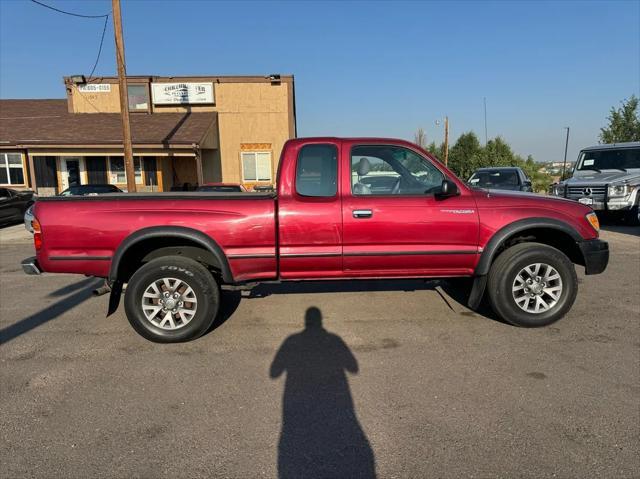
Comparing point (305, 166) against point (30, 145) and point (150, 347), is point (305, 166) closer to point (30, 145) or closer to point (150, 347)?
point (150, 347)

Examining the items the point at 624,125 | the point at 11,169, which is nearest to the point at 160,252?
the point at 11,169

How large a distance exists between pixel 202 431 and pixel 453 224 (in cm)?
293

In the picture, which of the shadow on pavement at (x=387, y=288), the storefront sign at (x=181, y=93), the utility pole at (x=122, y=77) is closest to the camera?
the shadow on pavement at (x=387, y=288)

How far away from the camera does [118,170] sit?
1992cm

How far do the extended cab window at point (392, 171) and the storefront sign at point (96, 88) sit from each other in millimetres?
21988

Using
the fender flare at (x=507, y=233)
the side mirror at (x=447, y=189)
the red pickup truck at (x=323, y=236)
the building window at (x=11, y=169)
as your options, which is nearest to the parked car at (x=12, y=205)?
the building window at (x=11, y=169)

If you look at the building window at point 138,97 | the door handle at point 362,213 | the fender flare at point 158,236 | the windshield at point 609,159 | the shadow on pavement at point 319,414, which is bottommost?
the shadow on pavement at point 319,414

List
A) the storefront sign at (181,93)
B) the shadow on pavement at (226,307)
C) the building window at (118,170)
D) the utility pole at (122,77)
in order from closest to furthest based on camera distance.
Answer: the shadow on pavement at (226,307) < the utility pole at (122,77) < the building window at (118,170) < the storefront sign at (181,93)

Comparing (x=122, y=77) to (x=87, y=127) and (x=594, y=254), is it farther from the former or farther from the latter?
(x=594, y=254)

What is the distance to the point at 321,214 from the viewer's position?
13.4 feet

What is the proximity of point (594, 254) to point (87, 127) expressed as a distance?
2111 cm

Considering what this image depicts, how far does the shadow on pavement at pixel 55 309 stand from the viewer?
4450mm

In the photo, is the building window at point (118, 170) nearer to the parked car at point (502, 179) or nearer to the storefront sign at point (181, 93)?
the storefront sign at point (181, 93)

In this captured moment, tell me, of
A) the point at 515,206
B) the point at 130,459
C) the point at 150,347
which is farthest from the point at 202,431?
the point at 515,206
